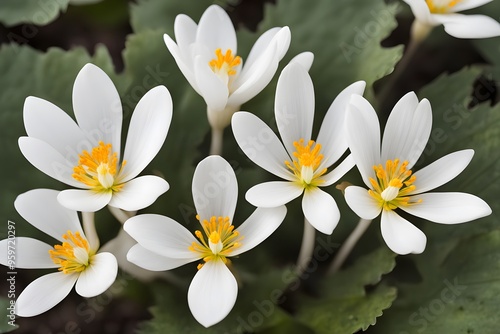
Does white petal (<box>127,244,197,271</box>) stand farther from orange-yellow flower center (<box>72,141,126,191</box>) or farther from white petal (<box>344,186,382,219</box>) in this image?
white petal (<box>344,186,382,219</box>)

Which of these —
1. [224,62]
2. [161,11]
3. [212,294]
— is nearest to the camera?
[212,294]

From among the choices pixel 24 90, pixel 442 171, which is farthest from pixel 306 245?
pixel 24 90

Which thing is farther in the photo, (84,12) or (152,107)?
(84,12)

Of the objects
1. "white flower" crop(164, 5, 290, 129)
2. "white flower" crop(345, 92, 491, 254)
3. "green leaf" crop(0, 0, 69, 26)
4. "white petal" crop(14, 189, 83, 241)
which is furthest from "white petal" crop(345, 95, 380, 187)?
"green leaf" crop(0, 0, 69, 26)

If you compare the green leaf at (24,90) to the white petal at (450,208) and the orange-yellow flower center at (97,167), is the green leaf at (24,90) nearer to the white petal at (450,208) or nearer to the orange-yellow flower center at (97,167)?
the orange-yellow flower center at (97,167)

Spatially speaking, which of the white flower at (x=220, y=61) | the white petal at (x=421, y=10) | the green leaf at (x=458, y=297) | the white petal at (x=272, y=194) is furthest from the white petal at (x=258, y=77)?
the green leaf at (x=458, y=297)

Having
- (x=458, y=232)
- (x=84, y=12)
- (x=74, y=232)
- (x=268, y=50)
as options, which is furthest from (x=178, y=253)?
(x=84, y=12)

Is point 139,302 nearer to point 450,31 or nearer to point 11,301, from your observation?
point 11,301

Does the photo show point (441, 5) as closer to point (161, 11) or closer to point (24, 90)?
point (161, 11)
